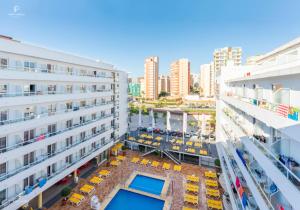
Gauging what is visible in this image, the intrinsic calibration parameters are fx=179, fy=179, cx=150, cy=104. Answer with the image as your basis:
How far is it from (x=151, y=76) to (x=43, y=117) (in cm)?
8320

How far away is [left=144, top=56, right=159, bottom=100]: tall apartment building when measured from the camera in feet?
317

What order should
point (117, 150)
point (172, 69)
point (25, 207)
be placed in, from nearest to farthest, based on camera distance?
point (25, 207), point (117, 150), point (172, 69)

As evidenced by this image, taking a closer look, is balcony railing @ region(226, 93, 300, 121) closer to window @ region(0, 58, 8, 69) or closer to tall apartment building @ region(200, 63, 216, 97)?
window @ region(0, 58, 8, 69)

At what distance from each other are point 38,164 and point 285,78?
726 inches

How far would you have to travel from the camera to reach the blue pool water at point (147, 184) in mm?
20125

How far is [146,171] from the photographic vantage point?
23.7 meters

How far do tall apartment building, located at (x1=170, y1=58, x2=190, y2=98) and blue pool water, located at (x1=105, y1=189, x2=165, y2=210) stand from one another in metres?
81.1

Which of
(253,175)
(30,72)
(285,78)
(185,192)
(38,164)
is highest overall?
(30,72)

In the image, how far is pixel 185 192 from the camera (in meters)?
19.3

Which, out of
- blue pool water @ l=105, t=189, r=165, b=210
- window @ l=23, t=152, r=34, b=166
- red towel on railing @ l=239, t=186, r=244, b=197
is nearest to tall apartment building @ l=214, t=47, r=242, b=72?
blue pool water @ l=105, t=189, r=165, b=210

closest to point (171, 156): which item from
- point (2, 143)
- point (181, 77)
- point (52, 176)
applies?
point (52, 176)

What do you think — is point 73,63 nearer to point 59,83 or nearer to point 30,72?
point 59,83

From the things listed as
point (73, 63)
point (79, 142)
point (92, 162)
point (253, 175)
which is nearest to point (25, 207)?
point (79, 142)

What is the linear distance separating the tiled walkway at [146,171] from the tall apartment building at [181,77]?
7432 cm
